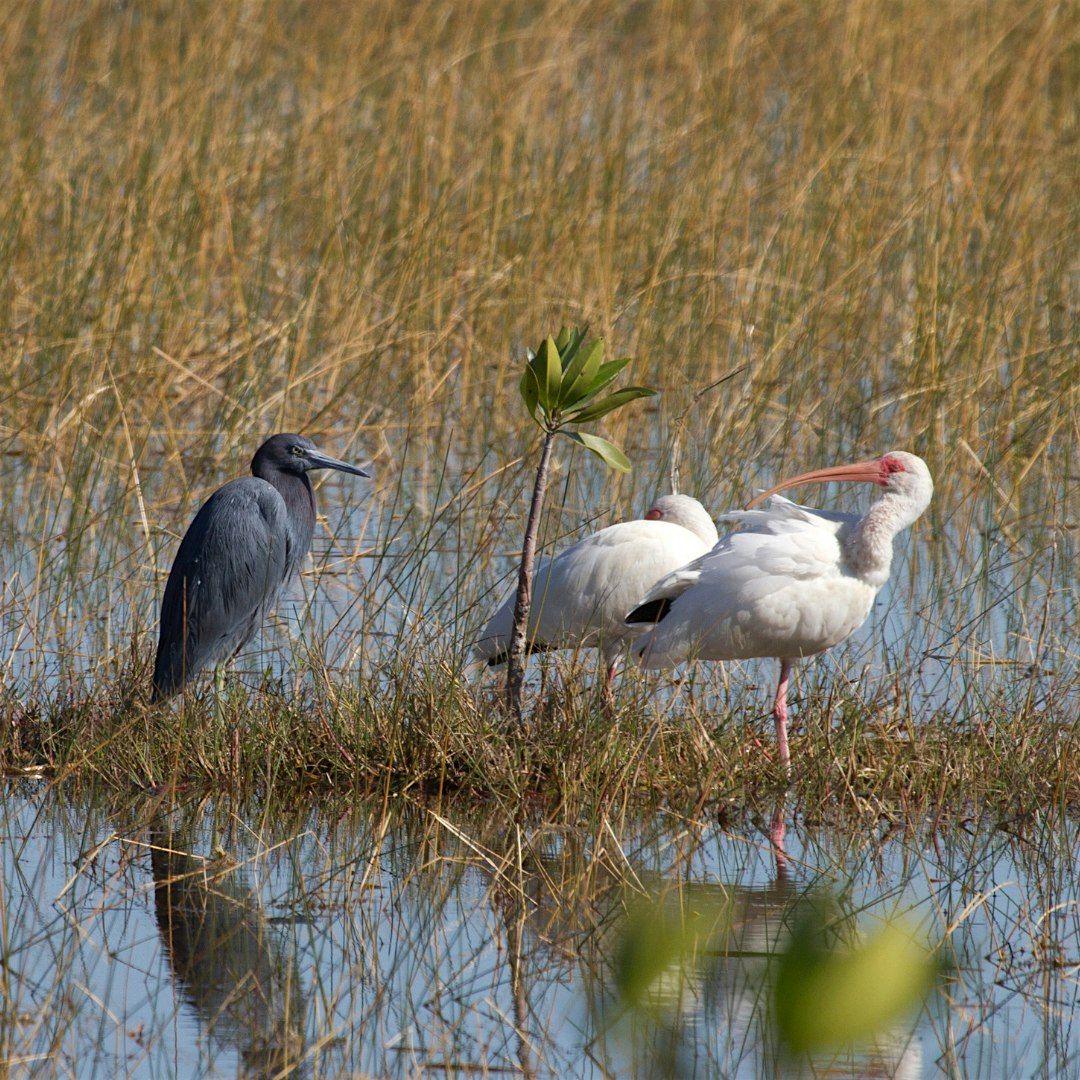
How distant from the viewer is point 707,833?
436 cm

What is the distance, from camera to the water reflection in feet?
10.4

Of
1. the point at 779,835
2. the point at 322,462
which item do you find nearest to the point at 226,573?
the point at 322,462

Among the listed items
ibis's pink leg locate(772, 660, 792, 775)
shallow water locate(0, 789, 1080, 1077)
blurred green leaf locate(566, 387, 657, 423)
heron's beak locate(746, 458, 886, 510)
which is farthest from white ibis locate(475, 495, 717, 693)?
shallow water locate(0, 789, 1080, 1077)

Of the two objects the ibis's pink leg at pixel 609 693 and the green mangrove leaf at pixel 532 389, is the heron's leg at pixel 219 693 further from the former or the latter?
the green mangrove leaf at pixel 532 389

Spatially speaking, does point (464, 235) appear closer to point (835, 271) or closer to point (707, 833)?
point (835, 271)

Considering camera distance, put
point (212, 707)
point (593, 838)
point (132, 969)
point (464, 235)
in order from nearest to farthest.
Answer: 1. point (132, 969)
2. point (593, 838)
3. point (212, 707)
4. point (464, 235)

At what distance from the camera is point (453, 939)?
364cm

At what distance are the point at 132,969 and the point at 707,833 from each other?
1.45 m

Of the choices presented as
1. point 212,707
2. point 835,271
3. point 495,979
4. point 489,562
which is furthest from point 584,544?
point 835,271

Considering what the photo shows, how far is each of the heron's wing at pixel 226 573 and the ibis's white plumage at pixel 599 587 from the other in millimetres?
655

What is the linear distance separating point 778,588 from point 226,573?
5.03 feet

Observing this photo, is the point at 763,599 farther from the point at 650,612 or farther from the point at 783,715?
the point at 650,612

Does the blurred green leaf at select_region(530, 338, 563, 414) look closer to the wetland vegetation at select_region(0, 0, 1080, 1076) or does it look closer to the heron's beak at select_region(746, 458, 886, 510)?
the wetland vegetation at select_region(0, 0, 1080, 1076)

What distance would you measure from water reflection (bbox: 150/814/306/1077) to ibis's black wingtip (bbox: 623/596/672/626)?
1.56 metres
